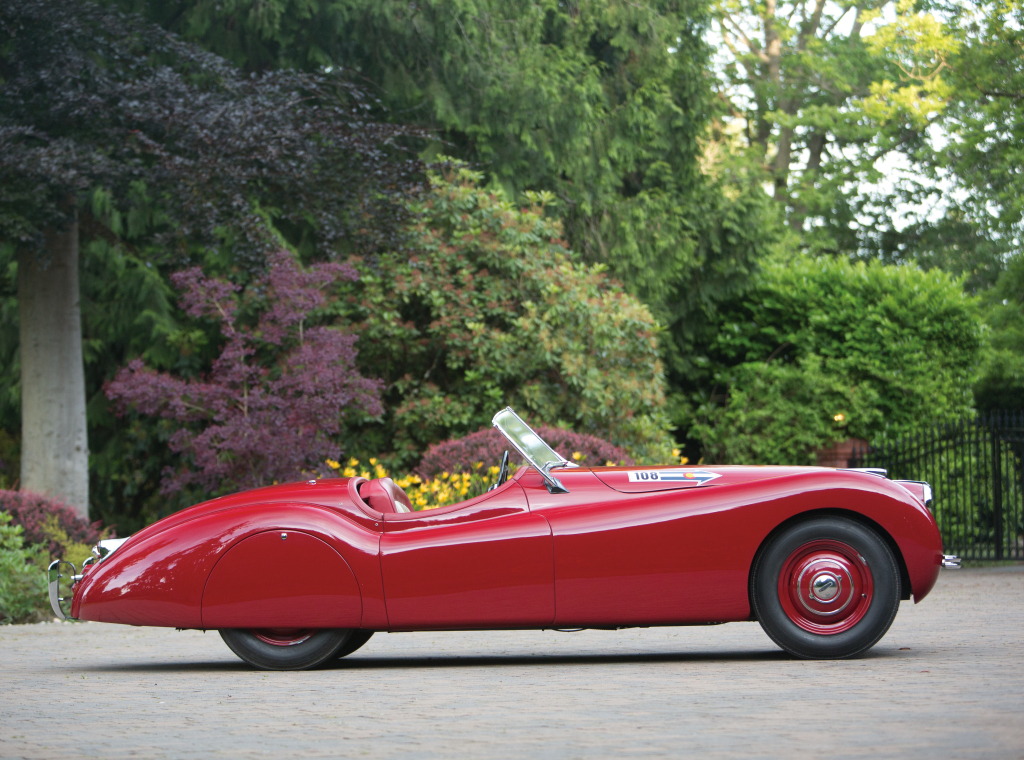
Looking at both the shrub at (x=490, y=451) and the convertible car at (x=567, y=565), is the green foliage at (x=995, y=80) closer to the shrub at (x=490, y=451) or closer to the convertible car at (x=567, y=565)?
the shrub at (x=490, y=451)

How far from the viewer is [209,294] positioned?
1262cm

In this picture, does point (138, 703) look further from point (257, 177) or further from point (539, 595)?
point (257, 177)

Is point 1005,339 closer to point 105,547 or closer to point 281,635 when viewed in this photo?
point 281,635

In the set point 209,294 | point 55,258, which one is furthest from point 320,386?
point 55,258

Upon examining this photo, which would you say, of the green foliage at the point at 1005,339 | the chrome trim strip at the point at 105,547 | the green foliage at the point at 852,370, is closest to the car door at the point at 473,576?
the chrome trim strip at the point at 105,547

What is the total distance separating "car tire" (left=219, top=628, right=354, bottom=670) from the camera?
5840mm

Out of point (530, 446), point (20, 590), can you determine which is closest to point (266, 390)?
point (20, 590)

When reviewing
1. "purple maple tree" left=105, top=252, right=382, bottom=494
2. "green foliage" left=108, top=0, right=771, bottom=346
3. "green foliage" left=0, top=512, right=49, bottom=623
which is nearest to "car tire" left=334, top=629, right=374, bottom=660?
"green foliage" left=0, top=512, right=49, bottom=623

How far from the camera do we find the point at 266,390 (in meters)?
12.8

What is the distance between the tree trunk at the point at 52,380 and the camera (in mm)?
Result: 12039

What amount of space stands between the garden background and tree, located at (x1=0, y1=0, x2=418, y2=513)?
39mm

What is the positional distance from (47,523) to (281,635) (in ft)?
17.6

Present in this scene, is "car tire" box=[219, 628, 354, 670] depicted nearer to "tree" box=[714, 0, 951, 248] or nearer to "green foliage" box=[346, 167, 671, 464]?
"green foliage" box=[346, 167, 671, 464]

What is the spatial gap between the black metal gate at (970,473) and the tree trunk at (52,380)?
10.1 meters
